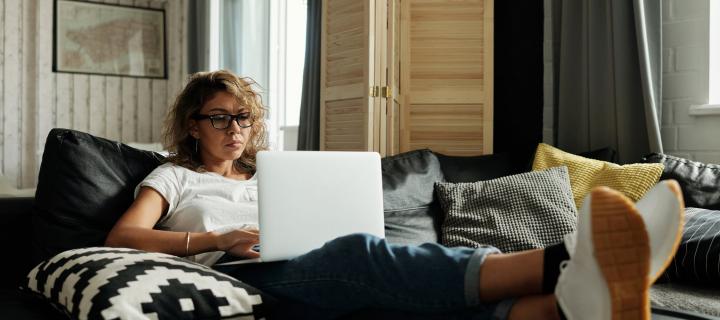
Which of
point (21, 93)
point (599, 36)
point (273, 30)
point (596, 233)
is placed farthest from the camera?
point (21, 93)

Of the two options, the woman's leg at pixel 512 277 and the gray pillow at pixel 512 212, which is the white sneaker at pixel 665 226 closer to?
the woman's leg at pixel 512 277

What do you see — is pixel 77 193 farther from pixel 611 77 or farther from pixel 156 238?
pixel 611 77

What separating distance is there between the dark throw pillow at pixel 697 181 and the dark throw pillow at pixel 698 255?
10.7 inches

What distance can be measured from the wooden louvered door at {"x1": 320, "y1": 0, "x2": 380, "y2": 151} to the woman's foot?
2.31m

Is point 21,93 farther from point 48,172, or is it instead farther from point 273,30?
point 48,172

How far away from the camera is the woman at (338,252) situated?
1021mm

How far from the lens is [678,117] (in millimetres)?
2711

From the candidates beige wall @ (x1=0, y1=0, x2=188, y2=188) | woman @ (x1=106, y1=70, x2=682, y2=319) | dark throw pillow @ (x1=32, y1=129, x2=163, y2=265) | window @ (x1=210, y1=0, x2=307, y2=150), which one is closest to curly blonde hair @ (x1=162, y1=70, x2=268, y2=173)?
woman @ (x1=106, y1=70, x2=682, y2=319)

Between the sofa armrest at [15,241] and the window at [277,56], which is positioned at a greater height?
the window at [277,56]

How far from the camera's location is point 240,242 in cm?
158

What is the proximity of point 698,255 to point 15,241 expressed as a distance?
1756 millimetres

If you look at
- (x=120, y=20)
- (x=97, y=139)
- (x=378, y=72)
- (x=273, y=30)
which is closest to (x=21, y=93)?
(x=120, y=20)

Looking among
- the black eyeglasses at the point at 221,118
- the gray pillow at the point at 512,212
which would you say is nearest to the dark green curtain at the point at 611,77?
the gray pillow at the point at 512,212

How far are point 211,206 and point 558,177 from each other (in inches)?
45.6
